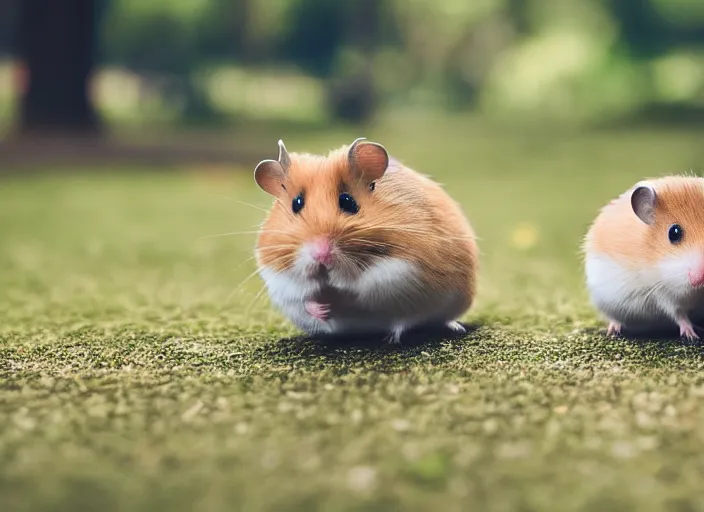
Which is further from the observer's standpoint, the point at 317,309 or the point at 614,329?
the point at 614,329

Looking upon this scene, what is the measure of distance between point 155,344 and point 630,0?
13.9 meters

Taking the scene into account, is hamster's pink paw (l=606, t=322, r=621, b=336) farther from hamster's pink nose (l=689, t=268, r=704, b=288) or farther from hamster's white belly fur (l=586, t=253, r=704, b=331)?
hamster's pink nose (l=689, t=268, r=704, b=288)

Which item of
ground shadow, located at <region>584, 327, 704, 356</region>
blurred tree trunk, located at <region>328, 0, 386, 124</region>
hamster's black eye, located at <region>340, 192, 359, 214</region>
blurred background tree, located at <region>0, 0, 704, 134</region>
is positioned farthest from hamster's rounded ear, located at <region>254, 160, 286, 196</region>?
blurred tree trunk, located at <region>328, 0, 386, 124</region>

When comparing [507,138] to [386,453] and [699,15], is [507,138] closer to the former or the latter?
[699,15]


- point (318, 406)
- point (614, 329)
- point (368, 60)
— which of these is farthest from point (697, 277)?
point (368, 60)

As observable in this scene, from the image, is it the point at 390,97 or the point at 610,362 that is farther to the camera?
the point at 390,97

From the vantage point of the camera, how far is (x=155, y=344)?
2.54 m

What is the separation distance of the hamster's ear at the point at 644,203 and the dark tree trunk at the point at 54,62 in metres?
8.55

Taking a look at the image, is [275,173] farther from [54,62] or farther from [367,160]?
[54,62]

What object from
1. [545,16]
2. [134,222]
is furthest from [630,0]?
[134,222]

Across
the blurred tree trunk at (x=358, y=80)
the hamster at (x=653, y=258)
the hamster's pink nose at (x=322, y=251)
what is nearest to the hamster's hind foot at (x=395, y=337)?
the hamster's pink nose at (x=322, y=251)

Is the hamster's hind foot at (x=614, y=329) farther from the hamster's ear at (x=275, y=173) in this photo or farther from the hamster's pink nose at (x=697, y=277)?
the hamster's ear at (x=275, y=173)

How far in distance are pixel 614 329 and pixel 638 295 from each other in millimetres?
236

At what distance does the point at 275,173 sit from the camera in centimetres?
236
